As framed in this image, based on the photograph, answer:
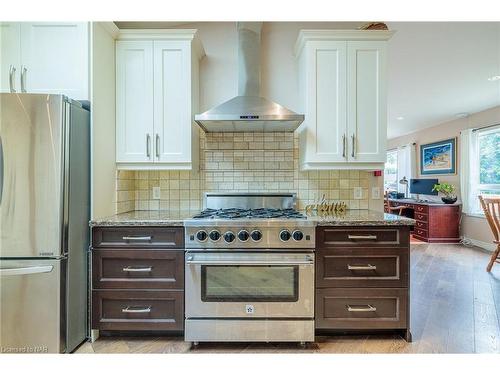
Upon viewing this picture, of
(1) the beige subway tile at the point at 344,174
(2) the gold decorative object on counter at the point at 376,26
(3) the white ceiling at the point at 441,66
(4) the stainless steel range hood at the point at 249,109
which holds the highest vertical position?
(3) the white ceiling at the point at 441,66

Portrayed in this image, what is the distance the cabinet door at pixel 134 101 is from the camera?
2314 mm

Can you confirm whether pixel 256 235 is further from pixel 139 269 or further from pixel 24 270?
pixel 24 270

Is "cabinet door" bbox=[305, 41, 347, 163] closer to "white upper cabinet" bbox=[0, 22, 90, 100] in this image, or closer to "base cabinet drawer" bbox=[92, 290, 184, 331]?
"base cabinet drawer" bbox=[92, 290, 184, 331]

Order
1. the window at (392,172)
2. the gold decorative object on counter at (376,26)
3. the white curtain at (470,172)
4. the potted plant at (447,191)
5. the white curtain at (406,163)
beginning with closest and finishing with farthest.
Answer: the gold decorative object on counter at (376,26)
the white curtain at (470,172)
the potted plant at (447,191)
the white curtain at (406,163)
the window at (392,172)

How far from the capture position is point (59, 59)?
80.3 inches

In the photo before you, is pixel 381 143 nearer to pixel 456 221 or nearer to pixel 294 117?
pixel 294 117

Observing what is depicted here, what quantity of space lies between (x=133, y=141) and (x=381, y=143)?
2030mm

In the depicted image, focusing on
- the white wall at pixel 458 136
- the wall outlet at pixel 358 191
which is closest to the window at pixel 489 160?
the white wall at pixel 458 136

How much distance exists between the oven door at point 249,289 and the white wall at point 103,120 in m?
0.83

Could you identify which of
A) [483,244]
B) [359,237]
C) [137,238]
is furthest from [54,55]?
[483,244]

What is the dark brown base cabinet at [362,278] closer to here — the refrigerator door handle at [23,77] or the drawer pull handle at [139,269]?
the drawer pull handle at [139,269]

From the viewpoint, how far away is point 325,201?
2.68 m

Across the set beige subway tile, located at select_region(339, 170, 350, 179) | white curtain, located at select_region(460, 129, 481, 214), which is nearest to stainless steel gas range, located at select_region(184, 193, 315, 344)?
beige subway tile, located at select_region(339, 170, 350, 179)
